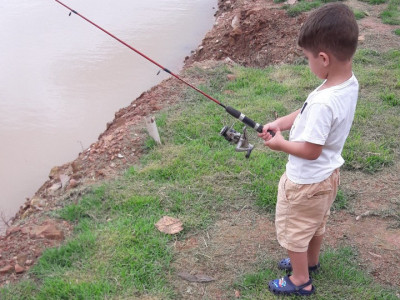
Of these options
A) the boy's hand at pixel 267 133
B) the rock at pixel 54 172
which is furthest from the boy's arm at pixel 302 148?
the rock at pixel 54 172

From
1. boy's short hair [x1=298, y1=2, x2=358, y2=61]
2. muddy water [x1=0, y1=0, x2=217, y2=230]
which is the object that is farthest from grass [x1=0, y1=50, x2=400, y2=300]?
muddy water [x1=0, y1=0, x2=217, y2=230]

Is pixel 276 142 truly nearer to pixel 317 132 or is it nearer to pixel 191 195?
pixel 317 132

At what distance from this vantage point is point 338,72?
2217 millimetres

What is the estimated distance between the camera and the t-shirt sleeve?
2149 mm

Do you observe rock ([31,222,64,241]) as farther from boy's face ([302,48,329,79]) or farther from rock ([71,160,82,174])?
boy's face ([302,48,329,79])

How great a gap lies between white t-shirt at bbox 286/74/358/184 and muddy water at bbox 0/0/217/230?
346 centimetres

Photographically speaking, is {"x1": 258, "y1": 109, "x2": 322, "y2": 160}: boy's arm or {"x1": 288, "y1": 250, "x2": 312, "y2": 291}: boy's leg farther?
{"x1": 288, "y1": 250, "x2": 312, "y2": 291}: boy's leg

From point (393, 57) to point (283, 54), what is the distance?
1.53 m

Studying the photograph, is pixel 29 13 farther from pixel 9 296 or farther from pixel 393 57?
pixel 9 296

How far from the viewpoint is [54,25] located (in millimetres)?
9578

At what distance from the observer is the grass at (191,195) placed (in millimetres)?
2910

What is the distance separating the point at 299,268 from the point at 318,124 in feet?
3.20

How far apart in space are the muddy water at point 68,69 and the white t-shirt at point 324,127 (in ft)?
11.3

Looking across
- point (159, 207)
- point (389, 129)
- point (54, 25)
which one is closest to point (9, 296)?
point (159, 207)
